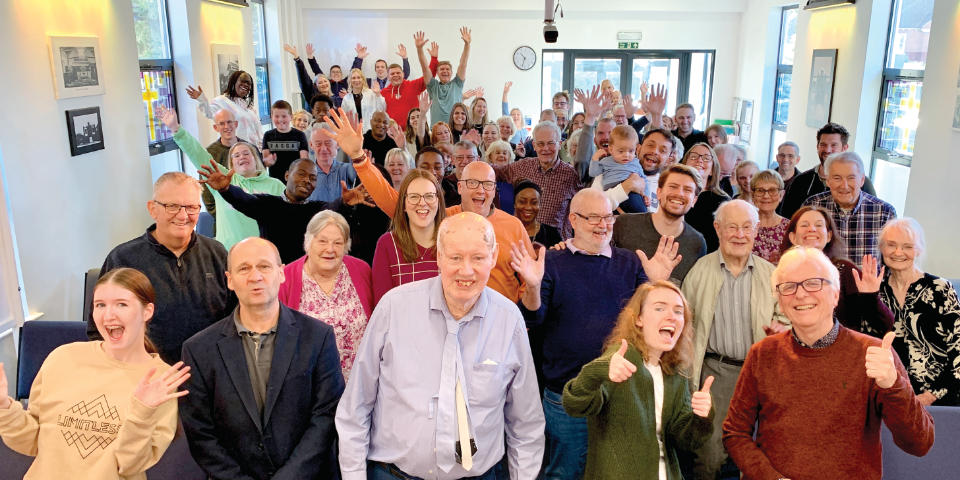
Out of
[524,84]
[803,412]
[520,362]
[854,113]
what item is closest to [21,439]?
[520,362]

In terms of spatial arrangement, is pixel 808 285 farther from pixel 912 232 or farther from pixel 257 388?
pixel 257 388

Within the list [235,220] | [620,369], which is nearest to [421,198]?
[620,369]

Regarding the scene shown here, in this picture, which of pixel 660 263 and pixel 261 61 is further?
pixel 261 61

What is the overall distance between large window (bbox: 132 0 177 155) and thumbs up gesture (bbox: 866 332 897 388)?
22.5 ft

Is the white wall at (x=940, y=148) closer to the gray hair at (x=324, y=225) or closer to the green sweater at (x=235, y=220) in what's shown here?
the gray hair at (x=324, y=225)

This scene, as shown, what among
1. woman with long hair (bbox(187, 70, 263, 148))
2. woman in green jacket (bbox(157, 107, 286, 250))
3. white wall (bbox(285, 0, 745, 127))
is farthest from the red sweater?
white wall (bbox(285, 0, 745, 127))

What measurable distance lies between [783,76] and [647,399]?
10201 mm

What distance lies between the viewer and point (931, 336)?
9.73ft

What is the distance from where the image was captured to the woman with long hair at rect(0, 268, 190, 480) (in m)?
2.21

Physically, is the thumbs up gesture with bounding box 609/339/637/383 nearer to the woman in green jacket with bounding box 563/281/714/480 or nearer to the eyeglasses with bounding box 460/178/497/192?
the woman in green jacket with bounding box 563/281/714/480

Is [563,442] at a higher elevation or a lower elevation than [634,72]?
lower

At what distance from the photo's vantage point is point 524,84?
42.5ft

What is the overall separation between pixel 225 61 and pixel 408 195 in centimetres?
627

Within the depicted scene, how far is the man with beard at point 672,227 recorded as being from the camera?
344cm
